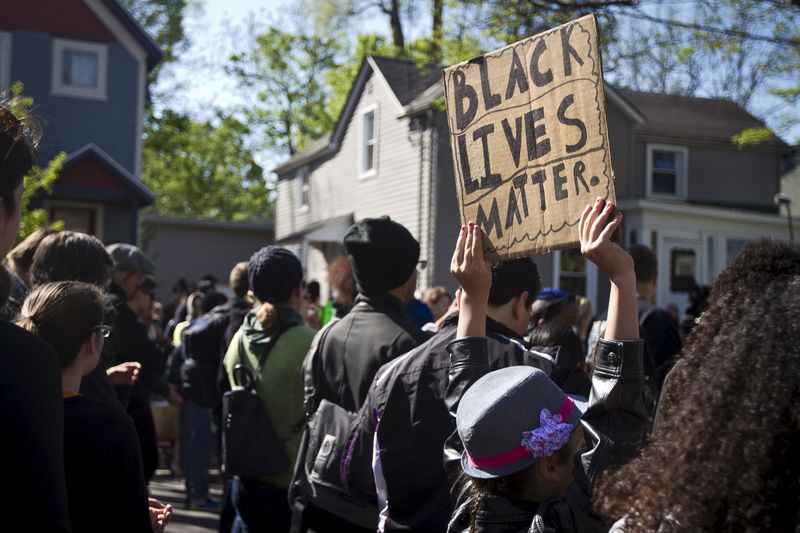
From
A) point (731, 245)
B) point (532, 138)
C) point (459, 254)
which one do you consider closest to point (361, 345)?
point (459, 254)

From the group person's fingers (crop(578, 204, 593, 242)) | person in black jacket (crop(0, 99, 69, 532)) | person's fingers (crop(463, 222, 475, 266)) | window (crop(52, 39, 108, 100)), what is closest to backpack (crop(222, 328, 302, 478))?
person's fingers (crop(463, 222, 475, 266))

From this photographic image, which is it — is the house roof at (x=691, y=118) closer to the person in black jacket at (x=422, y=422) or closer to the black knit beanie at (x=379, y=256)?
the black knit beanie at (x=379, y=256)

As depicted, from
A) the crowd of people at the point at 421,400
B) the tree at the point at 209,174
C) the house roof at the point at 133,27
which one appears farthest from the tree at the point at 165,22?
the crowd of people at the point at 421,400

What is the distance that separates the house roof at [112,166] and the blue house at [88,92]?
0.02 m

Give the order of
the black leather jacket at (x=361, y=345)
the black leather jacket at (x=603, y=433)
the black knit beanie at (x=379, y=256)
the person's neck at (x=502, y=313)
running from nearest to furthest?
the black leather jacket at (x=603, y=433), the person's neck at (x=502, y=313), the black leather jacket at (x=361, y=345), the black knit beanie at (x=379, y=256)

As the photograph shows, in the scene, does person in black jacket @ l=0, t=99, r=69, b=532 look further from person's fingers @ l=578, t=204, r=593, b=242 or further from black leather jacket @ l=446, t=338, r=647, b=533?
person's fingers @ l=578, t=204, r=593, b=242

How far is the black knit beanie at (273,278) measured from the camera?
4.70 meters

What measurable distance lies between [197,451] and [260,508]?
442 cm

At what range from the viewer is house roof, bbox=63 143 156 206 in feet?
60.7

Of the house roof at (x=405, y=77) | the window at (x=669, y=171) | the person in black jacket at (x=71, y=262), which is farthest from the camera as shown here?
the window at (x=669, y=171)

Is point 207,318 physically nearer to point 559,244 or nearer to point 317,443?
point 317,443

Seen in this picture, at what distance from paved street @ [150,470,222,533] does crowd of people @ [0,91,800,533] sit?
7.71ft

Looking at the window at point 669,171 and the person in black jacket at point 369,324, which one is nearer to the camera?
the person in black jacket at point 369,324

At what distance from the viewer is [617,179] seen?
23625 mm
